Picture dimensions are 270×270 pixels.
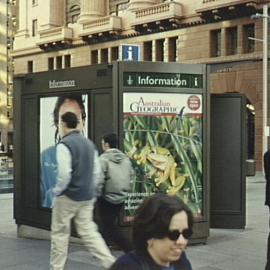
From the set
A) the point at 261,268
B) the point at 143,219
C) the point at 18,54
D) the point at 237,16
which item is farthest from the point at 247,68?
the point at 143,219

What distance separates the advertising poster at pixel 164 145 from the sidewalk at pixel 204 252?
716mm

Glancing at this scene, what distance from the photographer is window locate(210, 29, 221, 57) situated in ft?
135

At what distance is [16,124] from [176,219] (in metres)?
7.63

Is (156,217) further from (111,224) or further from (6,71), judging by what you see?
(6,71)

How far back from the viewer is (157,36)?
44.8 metres

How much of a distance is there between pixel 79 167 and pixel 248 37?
3459cm

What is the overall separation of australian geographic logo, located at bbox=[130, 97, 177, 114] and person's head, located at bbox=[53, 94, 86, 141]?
79 cm

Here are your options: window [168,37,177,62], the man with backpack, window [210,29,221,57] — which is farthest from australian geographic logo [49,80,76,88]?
window [168,37,177,62]

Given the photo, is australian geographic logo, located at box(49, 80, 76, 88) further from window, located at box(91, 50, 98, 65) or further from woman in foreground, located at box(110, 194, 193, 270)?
window, located at box(91, 50, 98, 65)

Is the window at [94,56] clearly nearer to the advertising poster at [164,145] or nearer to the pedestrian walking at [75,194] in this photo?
the advertising poster at [164,145]

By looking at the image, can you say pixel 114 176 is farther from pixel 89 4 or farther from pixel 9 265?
pixel 89 4

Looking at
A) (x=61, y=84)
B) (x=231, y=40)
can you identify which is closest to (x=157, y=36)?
(x=231, y=40)

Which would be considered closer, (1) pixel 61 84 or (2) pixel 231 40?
(1) pixel 61 84

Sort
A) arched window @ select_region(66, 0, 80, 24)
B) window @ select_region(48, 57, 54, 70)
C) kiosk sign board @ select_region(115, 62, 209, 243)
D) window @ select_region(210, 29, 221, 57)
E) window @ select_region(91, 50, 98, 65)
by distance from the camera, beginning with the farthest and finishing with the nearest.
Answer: window @ select_region(48, 57, 54, 70)
arched window @ select_region(66, 0, 80, 24)
window @ select_region(91, 50, 98, 65)
window @ select_region(210, 29, 221, 57)
kiosk sign board @ select_region(115, 62, 209, 243)
